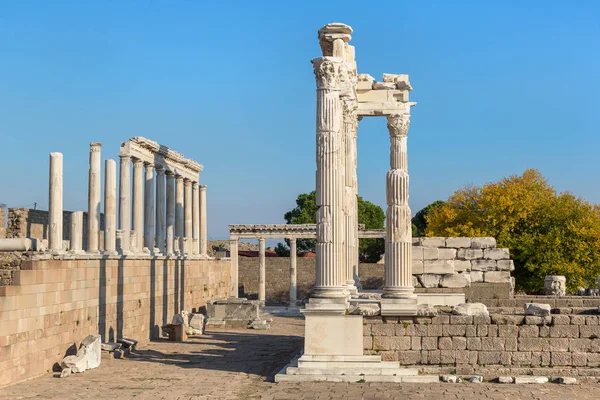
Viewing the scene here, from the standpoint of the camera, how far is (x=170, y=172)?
111 feet

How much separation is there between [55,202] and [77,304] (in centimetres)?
251

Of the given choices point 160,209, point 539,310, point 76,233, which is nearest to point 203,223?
point 160,209

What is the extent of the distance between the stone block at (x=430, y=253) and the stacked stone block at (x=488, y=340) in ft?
25.3

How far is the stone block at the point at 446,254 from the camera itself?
25064mm

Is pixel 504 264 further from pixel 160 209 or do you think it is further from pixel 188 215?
pixel 188 215

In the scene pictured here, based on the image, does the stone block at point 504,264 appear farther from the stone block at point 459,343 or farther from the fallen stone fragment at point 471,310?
the stone block at point 459,343

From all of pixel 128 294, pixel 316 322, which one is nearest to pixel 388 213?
pixel 316 322

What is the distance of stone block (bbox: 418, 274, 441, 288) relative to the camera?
24.4 meters

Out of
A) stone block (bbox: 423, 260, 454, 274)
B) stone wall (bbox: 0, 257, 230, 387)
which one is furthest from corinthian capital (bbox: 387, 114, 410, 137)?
stone wall (bbox: 0, 257, 230, 387)

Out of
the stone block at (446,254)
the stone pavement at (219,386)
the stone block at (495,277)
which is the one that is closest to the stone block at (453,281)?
the stone block at (446,254)

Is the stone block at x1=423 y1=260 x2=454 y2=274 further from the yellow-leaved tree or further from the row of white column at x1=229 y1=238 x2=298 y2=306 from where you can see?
the row of white column at x1=229 y1=238 x2=298 y2=306

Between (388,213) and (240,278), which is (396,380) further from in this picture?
(240,278)

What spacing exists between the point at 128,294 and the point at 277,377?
1035 centimetres

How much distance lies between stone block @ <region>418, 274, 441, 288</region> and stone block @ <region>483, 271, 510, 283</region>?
1519 mm
